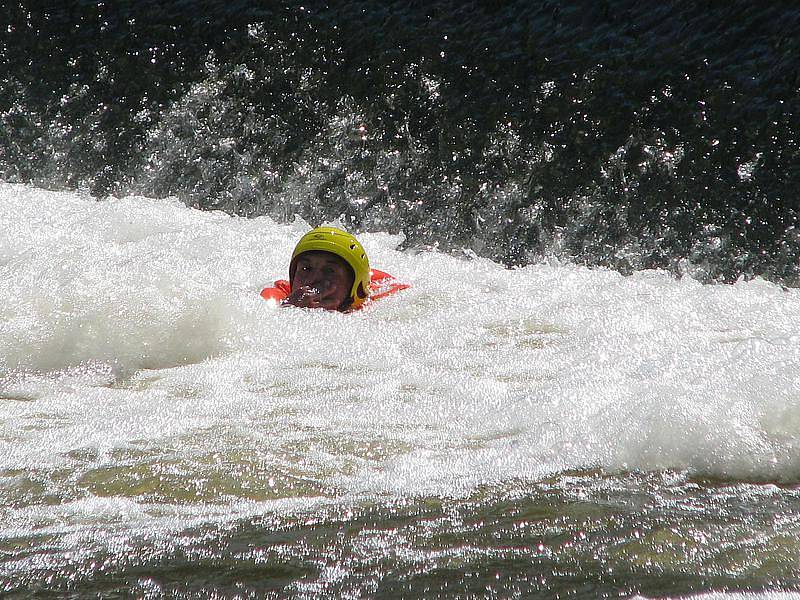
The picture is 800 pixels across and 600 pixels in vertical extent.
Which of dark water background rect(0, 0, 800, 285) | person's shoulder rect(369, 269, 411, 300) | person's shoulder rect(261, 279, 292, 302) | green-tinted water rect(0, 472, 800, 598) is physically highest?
dark water background rect(0, 0, 800, 285)

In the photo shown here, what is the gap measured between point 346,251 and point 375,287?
745 millimetres

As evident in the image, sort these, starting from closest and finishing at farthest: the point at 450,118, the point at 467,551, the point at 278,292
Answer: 1. the point at 467,551
2. the point at 278,292
3. the point at 450,118

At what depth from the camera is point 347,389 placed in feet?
14.4

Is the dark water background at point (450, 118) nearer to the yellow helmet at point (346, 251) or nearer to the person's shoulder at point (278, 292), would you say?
the yellow helmet at point (346, 251)

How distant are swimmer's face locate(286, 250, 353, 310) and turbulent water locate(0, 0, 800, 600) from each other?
1.21 feet

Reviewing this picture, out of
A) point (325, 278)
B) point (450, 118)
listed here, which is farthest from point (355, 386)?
point (450, 118)

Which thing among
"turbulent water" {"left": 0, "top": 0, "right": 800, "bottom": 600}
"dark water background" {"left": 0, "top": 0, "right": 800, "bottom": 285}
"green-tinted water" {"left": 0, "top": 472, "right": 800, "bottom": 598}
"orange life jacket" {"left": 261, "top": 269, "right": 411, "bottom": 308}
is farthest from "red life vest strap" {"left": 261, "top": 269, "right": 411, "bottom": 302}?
"dark water background" {"left": 0, "top": 0, "right": 800, "bottom": 285}

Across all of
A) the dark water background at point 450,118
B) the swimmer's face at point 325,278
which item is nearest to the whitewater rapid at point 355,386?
the swimmer's face at point 325,278

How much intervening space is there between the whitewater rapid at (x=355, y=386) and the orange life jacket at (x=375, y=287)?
225 millimetres

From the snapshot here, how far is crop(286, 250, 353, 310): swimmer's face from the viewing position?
20.7 feet

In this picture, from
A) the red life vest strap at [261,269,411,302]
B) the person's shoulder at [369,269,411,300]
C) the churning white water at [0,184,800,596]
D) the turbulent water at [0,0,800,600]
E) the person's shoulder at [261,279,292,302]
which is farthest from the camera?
the person's shoulder at [369,269,411,300]

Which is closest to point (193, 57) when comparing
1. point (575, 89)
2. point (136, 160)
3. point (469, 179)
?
point (136, 160)

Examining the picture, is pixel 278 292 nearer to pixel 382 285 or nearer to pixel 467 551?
pixel 382 285

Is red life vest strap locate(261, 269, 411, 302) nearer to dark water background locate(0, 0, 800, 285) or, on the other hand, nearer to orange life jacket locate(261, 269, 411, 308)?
orange life jacket locate(261, 269, 411, 308)
